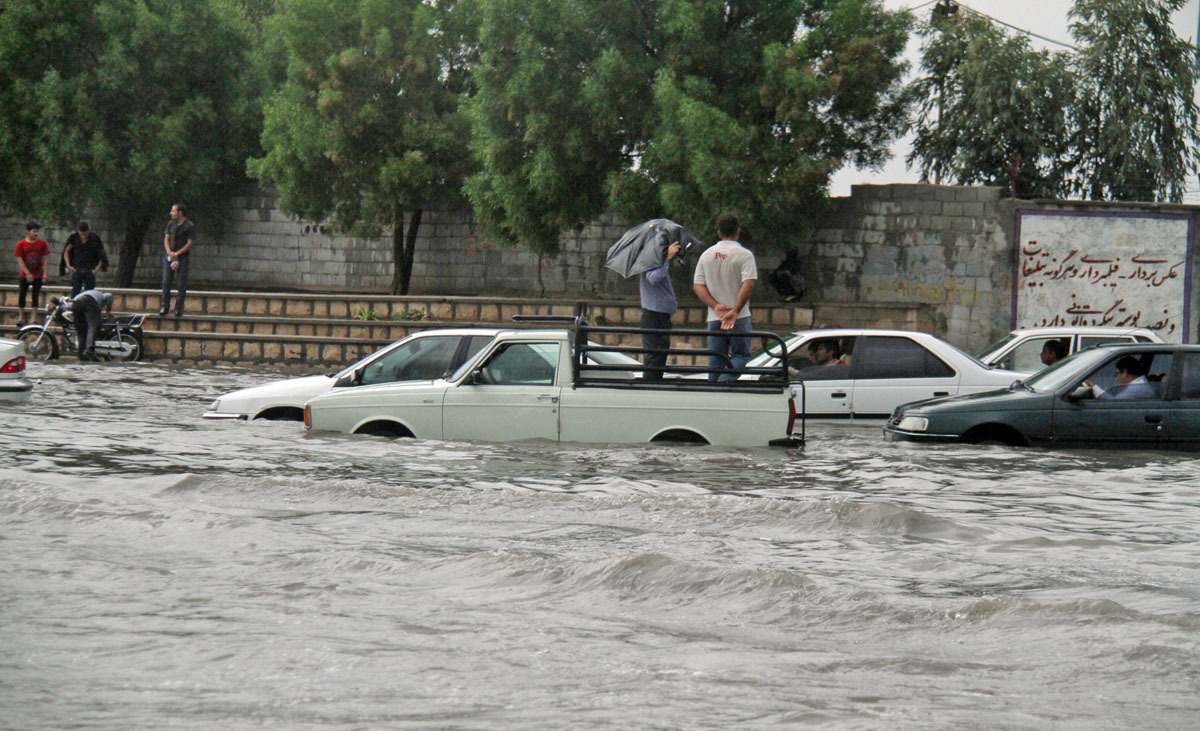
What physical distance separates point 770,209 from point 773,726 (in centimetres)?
1924

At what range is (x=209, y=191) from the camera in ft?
107

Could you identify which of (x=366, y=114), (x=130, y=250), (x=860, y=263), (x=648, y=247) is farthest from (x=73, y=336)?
(x=860, y=263)

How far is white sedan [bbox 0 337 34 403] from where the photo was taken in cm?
1413

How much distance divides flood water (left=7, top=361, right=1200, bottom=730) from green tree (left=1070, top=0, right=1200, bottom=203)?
19.7 m

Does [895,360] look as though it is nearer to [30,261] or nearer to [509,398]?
[509,398]

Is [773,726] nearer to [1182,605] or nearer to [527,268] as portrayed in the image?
[1182,605]

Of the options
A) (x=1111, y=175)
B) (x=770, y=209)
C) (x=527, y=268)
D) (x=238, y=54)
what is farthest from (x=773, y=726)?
(x=238, y=54)

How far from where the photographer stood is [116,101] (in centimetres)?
3069

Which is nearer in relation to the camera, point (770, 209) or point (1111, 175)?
point (770, 209)

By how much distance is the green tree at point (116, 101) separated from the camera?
97.7 ft

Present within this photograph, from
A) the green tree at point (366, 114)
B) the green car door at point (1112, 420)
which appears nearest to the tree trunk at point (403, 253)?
the green tree at point (366, 114)

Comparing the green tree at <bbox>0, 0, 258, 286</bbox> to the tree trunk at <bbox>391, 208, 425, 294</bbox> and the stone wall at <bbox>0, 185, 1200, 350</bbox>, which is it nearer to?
the stone wall at <bbox>0, 185, 1200, 350</bbox>

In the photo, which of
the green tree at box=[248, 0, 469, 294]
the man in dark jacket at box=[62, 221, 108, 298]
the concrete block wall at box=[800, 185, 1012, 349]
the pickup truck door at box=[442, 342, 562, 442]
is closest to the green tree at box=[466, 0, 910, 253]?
the concrete block wall at box=[800, 185, 1012, 349]

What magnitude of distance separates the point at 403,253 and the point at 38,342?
397 inches
